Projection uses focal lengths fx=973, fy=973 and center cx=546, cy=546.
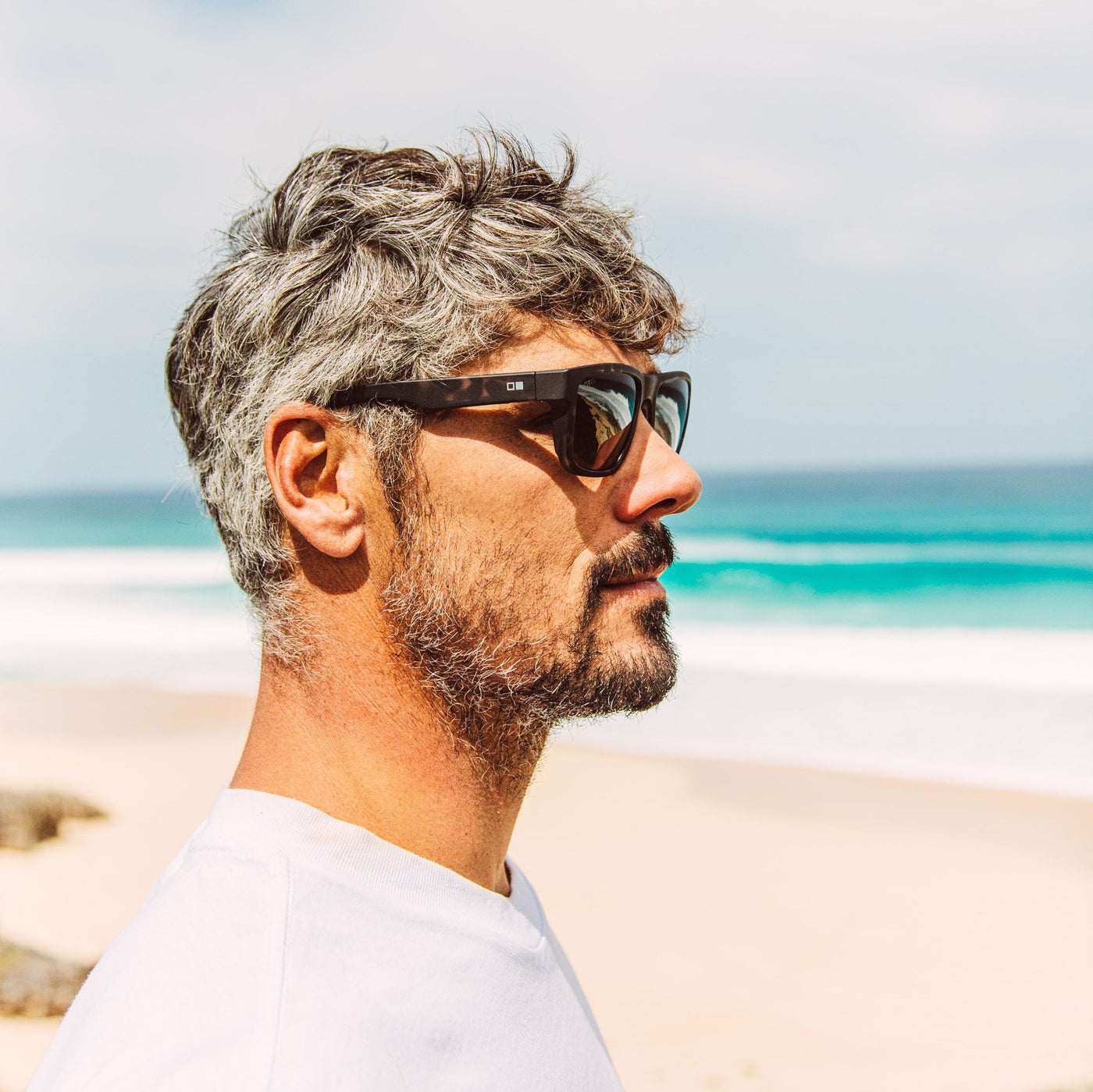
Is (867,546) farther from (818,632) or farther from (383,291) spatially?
(383,291)

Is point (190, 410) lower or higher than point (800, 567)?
higher

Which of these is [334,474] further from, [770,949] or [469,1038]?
[770,949]

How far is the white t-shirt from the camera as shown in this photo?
111 cm

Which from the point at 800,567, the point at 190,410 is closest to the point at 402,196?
the point at 190,410

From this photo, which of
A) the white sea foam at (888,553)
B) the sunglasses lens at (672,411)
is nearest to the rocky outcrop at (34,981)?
the sunglasses lens at (672,411)

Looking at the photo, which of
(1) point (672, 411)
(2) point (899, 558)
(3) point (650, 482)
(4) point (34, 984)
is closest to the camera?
(3) point (650, 482)

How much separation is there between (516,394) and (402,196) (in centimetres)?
44

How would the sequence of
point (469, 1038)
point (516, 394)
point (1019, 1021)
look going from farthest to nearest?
point (1019, 1021) < point (516, 394) < point (469, 1038)

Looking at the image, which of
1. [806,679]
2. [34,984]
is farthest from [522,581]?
[806,679]

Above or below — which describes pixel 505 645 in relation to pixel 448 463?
below

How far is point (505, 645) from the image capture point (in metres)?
1.73

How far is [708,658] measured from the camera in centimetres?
1684

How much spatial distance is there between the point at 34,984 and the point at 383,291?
16.0 feet

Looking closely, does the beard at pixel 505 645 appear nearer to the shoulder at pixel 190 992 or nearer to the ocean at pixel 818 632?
the ocean at pixel 818 632
